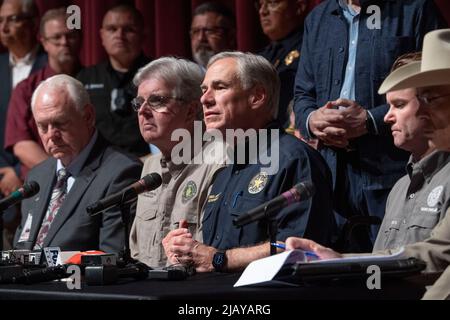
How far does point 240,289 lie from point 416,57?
1.15 meters

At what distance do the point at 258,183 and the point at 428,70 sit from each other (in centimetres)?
83

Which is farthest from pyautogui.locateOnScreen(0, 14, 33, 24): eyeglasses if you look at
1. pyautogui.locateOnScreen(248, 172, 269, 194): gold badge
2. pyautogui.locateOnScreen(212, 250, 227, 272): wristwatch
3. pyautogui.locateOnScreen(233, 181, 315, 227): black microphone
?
pyautogui.locateOnScreen(233, 181, 315, 227): black microphone

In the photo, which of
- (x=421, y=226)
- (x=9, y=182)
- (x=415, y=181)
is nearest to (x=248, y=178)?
(x=415, y=181)

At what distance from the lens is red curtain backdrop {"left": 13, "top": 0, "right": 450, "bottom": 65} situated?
5551 millimetres

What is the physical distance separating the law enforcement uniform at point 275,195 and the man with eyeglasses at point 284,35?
94 cm

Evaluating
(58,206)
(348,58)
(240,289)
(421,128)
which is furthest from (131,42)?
(240,289)

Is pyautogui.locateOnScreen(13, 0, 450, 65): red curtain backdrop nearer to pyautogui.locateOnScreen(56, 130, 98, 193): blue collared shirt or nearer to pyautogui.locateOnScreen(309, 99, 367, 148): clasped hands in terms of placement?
pyautogui.locateOnScreen(56, 130, 98, 193): blue collared shirt

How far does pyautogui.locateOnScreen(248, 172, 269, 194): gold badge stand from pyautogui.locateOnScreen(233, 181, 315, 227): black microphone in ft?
2.22

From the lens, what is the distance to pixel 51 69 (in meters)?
5.95

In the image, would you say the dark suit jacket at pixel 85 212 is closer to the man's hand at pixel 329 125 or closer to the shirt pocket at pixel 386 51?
the man's hand at pixel 329 125

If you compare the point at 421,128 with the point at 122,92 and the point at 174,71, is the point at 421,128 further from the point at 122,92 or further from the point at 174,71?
the point at 122,92

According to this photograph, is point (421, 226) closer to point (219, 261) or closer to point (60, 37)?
point (219, 261)

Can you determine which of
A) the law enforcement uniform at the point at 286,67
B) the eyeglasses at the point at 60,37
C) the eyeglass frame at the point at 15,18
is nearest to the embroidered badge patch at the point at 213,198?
the law enforcement uniform at the point at 286,67

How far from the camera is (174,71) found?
4.25m
